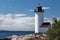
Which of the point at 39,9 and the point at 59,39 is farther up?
the point at 39,9

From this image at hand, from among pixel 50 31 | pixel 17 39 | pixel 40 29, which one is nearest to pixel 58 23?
→ pixel 50 31

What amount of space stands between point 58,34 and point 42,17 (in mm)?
30111

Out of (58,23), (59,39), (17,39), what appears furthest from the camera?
(17,39)

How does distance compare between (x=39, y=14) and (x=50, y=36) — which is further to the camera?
(x=39, y=14)

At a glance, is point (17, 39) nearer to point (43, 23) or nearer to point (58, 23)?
point (58, 23)

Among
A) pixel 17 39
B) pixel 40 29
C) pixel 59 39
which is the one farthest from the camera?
pixel 40 29

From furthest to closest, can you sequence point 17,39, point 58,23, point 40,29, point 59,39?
point 40,29
point 17,39
point 58,23
point 59,39

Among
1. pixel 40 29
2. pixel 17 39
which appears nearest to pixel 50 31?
pixel 17 39

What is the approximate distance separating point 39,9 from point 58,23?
29017mm

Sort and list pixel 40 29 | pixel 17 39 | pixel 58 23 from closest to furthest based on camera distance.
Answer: pixel 58 23, pixel 17 39, pixel 40 29

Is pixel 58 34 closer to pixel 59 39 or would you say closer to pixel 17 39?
pixel 59 39

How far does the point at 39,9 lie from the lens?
174 feet

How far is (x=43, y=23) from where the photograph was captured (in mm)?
52375

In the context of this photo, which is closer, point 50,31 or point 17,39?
point 50,31
